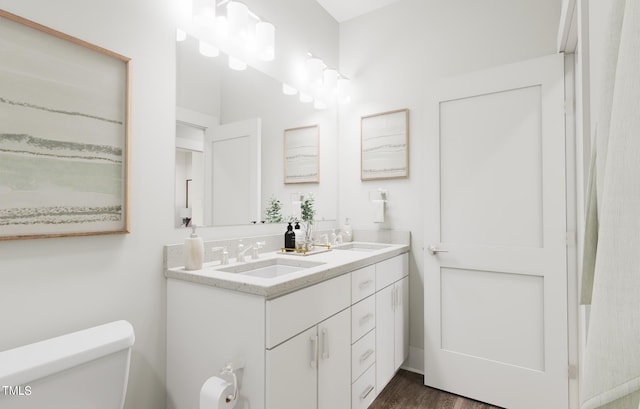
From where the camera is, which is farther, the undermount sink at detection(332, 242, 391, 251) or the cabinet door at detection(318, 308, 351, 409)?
the undermount sink at detection(332, 242, 391, 251)

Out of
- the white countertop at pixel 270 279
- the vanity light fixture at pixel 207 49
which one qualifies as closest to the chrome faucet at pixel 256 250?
the white countertop at pixel 270 279

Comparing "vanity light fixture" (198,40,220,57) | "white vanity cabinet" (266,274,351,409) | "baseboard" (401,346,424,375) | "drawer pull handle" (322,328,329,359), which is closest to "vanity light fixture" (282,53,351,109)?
"vanity light fixture" (198,40,220,57)

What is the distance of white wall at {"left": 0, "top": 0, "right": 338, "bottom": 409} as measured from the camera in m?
1.08

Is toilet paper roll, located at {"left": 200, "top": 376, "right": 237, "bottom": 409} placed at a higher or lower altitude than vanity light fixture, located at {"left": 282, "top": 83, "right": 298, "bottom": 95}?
lower

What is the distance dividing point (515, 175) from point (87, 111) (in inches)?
86.4

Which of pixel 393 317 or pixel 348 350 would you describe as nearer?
pixel 348 350

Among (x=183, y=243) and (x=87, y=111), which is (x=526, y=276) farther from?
(x=87, y=111)

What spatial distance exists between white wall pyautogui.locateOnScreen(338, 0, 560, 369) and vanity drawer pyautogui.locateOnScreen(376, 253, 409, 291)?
11 centimetres

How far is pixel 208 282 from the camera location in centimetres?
133

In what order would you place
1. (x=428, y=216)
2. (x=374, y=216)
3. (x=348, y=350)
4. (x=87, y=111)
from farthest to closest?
1. (x=374, y=216)
2. (x=428, y=216)
3. (x=348, y=350)
4. (x=87, y=111)

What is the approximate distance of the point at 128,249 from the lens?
1.34m

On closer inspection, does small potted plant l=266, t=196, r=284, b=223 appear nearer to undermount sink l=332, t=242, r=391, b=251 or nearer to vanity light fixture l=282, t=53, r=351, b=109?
undermount sink l=332, t=242, r=391, b=251

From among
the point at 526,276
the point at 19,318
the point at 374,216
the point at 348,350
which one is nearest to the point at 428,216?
the point at 374,216

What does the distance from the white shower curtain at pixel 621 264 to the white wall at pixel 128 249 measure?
145cm
